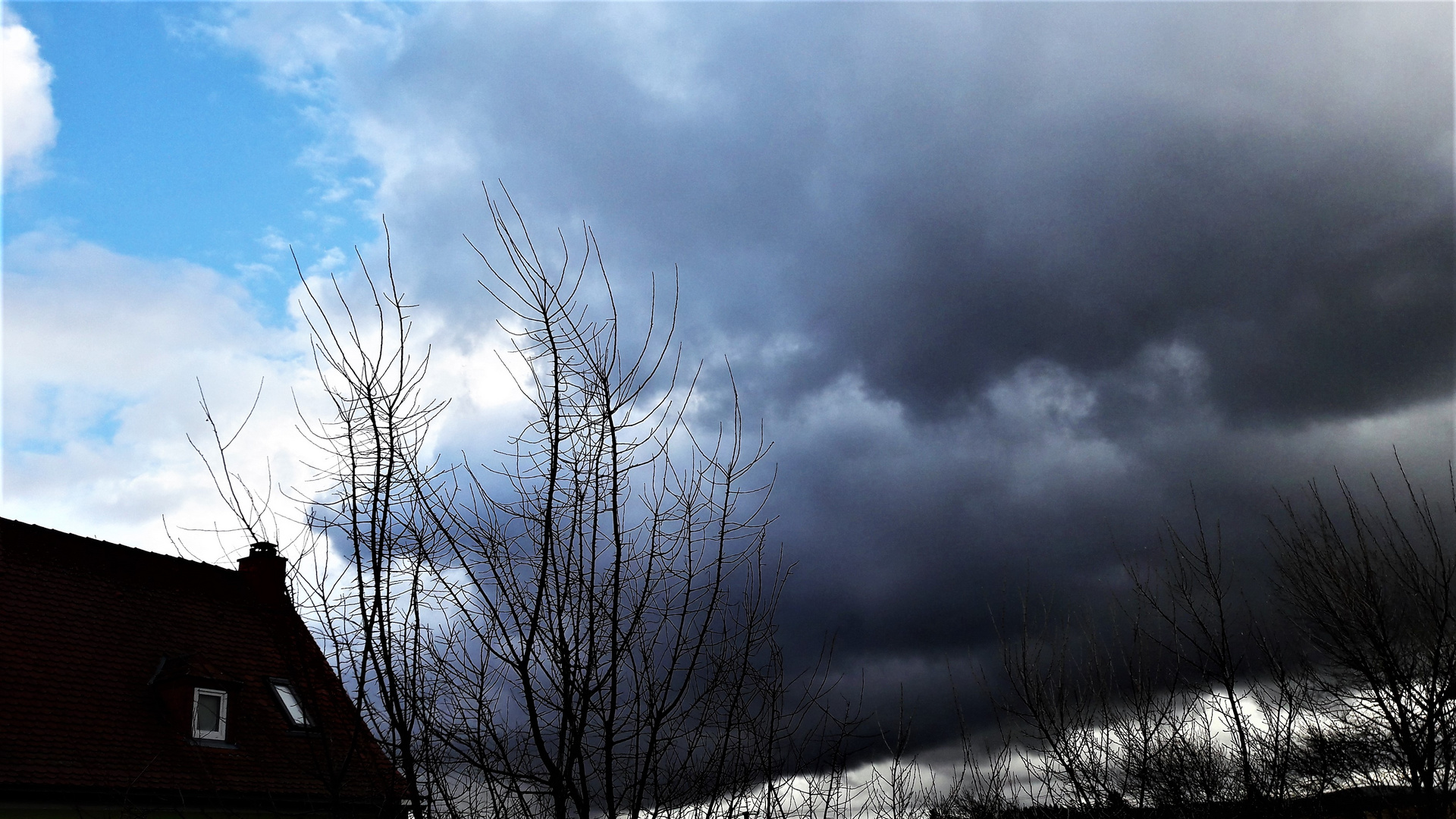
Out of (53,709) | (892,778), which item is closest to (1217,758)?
(892,778)

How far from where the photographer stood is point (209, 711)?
42.3 feet

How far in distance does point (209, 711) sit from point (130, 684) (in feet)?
3.35

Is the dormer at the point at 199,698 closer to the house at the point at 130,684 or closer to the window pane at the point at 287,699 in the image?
the house at the point at 130,684

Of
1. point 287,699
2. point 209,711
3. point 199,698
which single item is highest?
point 287,699

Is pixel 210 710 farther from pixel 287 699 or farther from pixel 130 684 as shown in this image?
pixel 287 699

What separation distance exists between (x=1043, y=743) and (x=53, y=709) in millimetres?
11276

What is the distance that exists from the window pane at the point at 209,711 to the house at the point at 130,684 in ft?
0.06

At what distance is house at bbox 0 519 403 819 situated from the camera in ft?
34.8

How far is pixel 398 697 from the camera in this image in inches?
145

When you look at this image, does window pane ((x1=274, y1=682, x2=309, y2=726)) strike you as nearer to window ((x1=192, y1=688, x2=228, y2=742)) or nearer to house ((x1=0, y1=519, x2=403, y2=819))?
house ((x1=0, y1=519, x2=403, y2=819))

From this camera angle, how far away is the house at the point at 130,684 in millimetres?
10594

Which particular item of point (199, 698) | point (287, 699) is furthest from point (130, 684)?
point (287, 699)

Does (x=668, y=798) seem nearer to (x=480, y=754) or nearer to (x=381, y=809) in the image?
(x=480, y=754)

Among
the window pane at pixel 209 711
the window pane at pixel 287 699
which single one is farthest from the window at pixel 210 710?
the window pane at pixel 287 699
